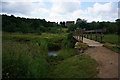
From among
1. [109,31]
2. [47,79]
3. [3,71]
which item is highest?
[109,31]

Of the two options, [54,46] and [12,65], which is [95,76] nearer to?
[12,65]

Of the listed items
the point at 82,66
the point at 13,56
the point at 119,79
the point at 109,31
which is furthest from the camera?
the point at 109,31

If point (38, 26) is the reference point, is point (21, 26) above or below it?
below

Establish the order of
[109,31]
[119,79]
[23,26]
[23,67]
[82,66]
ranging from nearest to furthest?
[119,79] < [23,67] < [82,66] < [109,31] < [23,26]

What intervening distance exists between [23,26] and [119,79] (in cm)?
3552

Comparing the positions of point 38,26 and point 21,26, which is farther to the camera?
point 38,26

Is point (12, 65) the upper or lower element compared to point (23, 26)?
lower

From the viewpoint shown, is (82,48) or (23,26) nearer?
(82,48)

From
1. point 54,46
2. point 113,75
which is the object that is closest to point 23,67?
point 113,75

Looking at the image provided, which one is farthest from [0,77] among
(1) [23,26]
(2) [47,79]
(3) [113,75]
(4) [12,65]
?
(1) [23,26]

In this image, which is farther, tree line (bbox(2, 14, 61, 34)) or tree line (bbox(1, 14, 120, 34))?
tree line (bbox(2, 14, 61, 34))

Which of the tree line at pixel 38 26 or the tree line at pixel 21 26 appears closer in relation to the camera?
the tree line at pixel 38 26

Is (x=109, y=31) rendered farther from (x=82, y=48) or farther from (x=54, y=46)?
(x=82, y=48)

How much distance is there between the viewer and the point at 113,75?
483cm
